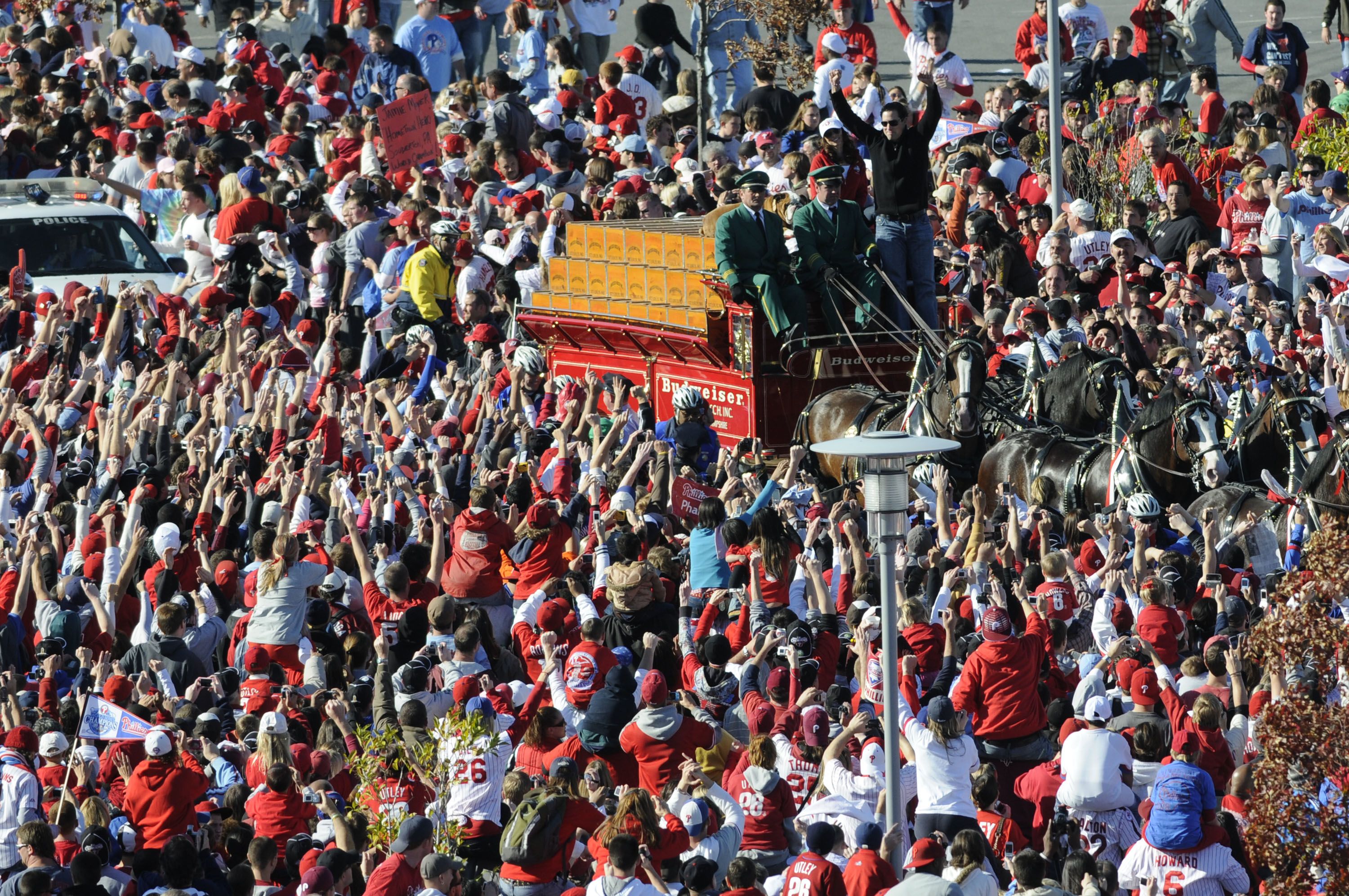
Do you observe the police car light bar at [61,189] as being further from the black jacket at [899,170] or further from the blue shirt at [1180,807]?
the blue shirt at [1180,807]

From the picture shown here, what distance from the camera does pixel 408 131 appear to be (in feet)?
73.3

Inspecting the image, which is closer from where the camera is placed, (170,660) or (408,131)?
(170,660)

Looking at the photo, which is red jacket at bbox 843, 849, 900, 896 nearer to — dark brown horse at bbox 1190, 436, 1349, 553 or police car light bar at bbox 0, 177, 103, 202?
dark brown horse at bbox 1190, 436, 1349, 553

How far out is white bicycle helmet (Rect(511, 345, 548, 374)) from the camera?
18.7 metres


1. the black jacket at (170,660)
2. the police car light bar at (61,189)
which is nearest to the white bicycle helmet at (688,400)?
the black jacket at (170,660)

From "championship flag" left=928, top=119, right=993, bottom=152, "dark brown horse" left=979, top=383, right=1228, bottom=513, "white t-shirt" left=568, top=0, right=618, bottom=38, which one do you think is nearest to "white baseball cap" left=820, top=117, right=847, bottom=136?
"championship flag" left=928, top=119, right=993, bottom=152

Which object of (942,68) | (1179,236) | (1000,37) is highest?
(1000,37)

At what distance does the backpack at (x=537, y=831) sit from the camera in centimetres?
1143

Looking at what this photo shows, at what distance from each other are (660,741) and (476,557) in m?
2.98

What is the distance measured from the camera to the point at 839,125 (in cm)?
2239

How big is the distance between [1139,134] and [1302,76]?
4134mm

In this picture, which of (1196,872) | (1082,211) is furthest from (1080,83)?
(1196,872)

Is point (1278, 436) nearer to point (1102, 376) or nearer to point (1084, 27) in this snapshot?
point (1102, 376)

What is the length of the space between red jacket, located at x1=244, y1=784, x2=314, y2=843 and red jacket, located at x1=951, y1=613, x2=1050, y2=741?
10.6 feet
